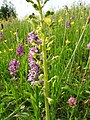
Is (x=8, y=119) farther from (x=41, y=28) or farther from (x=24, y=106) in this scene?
(x=41, y=28)

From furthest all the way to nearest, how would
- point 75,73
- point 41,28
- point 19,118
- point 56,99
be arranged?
point 75,73 < point 56,99 < point 19,118 < point 41,28

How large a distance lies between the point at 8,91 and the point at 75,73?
71 centimetres

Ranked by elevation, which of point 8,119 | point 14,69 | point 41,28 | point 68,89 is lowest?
point 8,119

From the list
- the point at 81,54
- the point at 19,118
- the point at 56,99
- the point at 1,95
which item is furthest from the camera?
the point at 81,54

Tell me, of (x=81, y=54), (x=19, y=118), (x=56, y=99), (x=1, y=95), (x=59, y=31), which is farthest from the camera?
(x=59, y=31)

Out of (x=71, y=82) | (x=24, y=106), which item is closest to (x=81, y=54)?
(x=71, y=82)

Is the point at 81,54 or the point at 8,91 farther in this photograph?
the point at 81,54

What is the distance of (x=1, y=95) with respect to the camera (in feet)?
8.30

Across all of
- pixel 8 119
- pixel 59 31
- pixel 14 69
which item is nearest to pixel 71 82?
pixel 14 69

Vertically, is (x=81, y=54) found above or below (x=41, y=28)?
below

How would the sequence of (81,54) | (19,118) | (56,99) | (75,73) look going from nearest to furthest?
(19,118)
(56,99)
(75,73)
(81,54)

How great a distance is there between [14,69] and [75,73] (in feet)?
2.08

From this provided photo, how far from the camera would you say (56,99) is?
2.31 m

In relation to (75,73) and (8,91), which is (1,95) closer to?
(8,91)
